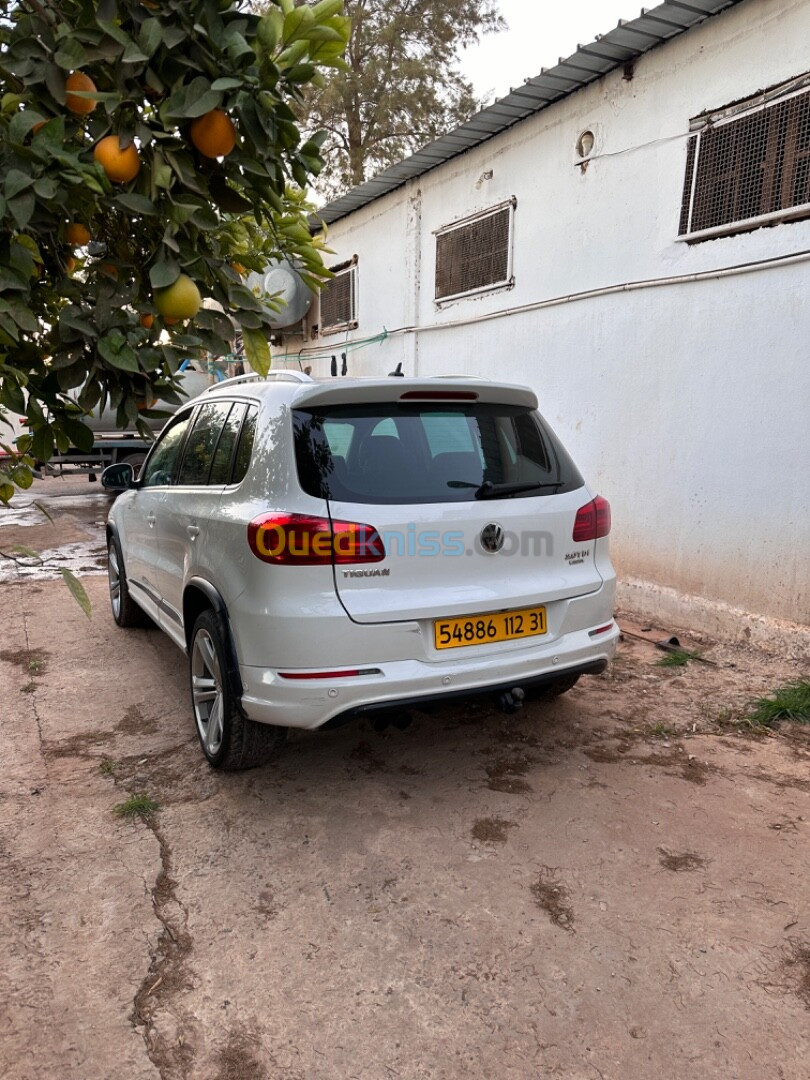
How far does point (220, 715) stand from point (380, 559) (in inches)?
41.7

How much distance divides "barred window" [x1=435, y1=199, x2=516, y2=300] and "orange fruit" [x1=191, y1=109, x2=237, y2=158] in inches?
232

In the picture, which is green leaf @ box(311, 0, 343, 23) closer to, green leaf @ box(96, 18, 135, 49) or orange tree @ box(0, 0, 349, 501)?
orange tree @ box(0, 0, 349, 501)

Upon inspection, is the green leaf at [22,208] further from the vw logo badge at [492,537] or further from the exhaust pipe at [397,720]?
the exhaust pipe at [397,720]

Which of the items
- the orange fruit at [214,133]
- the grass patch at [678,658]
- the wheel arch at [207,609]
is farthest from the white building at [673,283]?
the orange fruit at [214,133]

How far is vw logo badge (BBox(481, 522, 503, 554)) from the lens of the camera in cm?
298

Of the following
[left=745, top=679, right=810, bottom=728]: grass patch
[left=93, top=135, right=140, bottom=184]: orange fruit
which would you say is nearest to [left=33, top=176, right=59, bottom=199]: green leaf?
[left=93, top=135, right=140, bottom=184]: orange fruit

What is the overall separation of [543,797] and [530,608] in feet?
2.62

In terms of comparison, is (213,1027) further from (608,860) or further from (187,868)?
(608,860)

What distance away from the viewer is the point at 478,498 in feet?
9.89

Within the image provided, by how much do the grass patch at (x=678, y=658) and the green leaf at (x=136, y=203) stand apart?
4215 millimetres

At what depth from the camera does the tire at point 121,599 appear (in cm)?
539

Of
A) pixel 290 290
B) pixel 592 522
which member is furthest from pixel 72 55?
pixel 290 290

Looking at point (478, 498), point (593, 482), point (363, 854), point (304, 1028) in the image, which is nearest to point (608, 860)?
point (363, 854)

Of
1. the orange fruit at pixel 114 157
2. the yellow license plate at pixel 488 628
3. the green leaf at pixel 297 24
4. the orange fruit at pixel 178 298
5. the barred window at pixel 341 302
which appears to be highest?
the barred window at pixel 341 302
